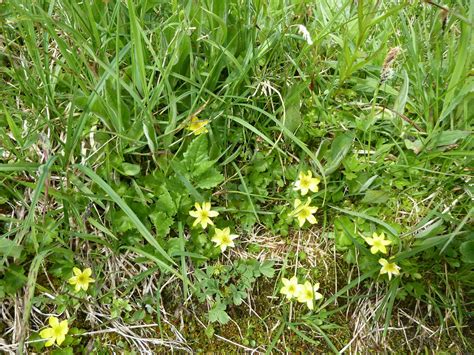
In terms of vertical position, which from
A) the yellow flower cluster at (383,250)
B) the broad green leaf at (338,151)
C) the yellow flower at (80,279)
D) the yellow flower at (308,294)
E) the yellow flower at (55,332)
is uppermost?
the broad green leaf at (338,151)

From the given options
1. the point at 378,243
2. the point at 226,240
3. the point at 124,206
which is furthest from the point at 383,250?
the point at 124,206

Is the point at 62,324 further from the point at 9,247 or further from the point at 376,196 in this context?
the point at 376,196

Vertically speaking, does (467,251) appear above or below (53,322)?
above

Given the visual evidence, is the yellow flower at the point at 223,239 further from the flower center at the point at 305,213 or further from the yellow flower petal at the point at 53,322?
A: the yellow flower petal at the point at 53,322

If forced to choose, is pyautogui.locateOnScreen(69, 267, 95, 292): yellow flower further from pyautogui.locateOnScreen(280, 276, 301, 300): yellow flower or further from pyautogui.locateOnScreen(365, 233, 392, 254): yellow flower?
pyautogui.locateOnScreen(365, 233, 392, 254): yellow flower

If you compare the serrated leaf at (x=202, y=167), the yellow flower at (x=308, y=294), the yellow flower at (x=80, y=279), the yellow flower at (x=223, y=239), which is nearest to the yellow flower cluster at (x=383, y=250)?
the yellow flower at (x=308, y=294)

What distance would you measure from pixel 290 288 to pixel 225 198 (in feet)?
1.37

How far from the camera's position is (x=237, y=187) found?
174 cm

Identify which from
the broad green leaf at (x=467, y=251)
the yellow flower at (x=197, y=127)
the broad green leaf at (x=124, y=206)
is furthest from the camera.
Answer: the yellow flower at (x=197, y=127)

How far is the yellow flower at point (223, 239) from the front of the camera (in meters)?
1.62

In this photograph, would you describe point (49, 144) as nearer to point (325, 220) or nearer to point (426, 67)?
point (325, 220)

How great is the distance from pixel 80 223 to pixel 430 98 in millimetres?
1414

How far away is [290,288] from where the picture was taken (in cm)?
161

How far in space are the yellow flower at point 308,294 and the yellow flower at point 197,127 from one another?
0.68 m
